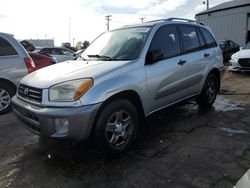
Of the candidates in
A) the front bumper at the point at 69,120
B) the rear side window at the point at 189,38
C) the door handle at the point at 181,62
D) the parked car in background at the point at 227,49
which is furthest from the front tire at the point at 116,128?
the parked car in background at the point at 227,49

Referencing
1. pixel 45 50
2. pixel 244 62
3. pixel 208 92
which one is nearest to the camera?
pixel 208 92

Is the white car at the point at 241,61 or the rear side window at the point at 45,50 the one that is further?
the rear side window at the point at 45,50

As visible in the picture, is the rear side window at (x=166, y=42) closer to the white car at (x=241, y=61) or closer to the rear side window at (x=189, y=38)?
the rear side window at (x=189, y=38)

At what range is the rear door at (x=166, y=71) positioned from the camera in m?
4.36

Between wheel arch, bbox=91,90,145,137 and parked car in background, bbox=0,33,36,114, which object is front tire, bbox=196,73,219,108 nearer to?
wheel arch, bbox=91,90,145,137

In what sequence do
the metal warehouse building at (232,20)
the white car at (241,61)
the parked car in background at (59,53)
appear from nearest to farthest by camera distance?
the white car at (241,61)
the parked car in background at (59,53)
the metal warehouse building at (232,20)

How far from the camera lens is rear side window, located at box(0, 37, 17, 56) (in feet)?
21.0

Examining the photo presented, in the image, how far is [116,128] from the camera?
3834 millimetres

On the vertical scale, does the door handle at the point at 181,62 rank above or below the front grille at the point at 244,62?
above

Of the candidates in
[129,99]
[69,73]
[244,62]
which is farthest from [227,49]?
[69,73]

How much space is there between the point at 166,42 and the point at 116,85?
5.07 ft

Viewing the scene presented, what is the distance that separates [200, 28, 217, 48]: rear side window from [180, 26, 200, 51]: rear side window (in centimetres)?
38

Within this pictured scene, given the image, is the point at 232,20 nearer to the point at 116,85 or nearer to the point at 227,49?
the point at 227,49

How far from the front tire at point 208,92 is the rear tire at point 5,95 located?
410 centimetres
